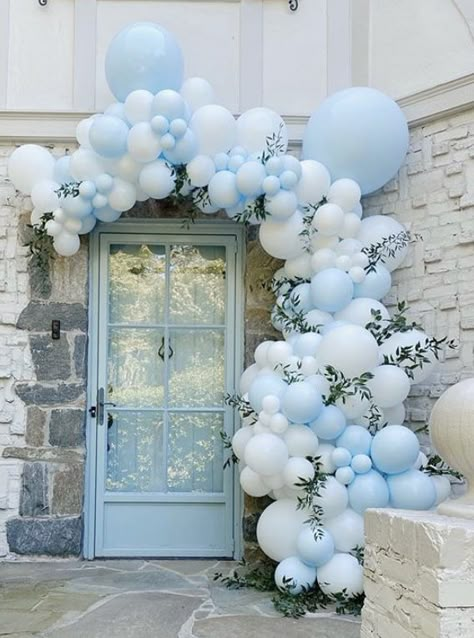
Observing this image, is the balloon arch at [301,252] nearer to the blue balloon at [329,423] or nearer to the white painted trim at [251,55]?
the blue balloon at [329,423]

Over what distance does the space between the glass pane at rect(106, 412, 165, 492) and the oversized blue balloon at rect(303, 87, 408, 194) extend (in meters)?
1.68

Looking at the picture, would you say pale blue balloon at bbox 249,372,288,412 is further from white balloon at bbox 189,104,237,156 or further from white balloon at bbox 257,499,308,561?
white balloon at bbox 189,104,237,156

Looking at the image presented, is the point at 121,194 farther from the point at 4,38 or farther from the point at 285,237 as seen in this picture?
the point at 4,38

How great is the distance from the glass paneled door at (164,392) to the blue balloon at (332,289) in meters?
0.79

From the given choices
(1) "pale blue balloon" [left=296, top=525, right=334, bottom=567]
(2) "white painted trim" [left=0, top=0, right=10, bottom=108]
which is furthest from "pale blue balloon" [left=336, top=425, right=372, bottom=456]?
(2) "white painted trim" [left=0, top=0, right=10, bottom=108]

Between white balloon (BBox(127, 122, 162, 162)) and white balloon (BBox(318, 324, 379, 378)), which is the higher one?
white balloon (BBox(127, 122, 162, 162))

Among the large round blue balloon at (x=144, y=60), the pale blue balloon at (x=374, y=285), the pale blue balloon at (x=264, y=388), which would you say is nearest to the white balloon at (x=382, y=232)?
the pale blue balloon at (x=374, y=285)

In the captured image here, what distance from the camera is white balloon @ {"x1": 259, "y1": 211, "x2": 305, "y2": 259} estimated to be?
11.1ft

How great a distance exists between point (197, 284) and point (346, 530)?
163 centimetres

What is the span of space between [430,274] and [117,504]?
2.08 m

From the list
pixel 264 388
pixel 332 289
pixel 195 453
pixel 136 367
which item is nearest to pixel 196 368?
pixel 136 367

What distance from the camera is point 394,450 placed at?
2959 mm

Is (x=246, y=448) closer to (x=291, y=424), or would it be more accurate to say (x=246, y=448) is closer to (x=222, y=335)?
(x=291, y=424)

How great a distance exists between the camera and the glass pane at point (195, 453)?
392cm
